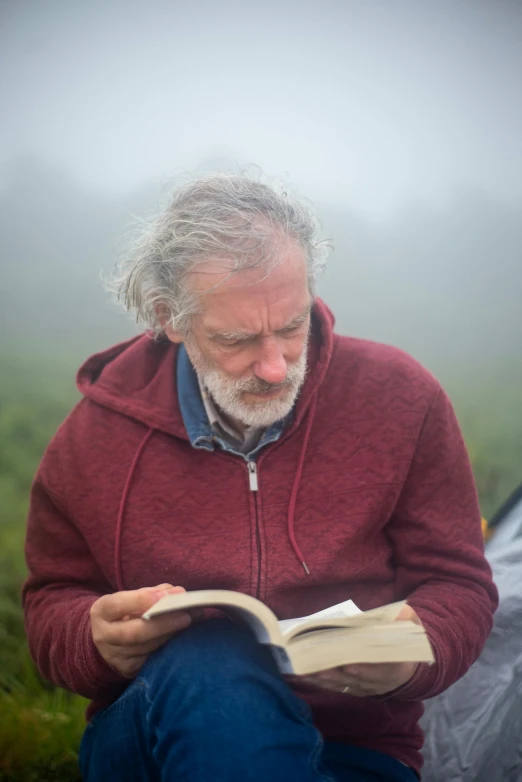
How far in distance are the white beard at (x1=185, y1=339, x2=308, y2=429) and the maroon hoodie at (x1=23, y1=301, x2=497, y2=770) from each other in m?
0.05

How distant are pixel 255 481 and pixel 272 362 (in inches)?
10.5

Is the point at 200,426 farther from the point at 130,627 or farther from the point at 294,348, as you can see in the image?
the point at 130,627

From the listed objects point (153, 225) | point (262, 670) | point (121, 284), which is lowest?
point (262, 670)

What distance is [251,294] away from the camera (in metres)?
1.35

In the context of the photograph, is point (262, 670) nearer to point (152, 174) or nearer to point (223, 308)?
point (223, 308)

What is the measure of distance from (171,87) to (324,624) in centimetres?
179

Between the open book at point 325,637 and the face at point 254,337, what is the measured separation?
52 cm

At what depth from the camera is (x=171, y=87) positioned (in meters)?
2.14

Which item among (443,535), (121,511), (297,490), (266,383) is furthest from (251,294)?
(443,535)

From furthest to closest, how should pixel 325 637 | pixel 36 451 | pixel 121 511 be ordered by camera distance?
1. pixel 36 451
2. pixel 121 511
3. pixel 325 637

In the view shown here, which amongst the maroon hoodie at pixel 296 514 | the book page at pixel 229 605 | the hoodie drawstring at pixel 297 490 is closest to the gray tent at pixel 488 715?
the maroon hoodie at pixel 296 514

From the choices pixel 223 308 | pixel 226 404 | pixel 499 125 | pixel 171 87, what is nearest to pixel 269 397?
pixel 226 404

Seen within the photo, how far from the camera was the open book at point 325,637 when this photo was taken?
3.15ft

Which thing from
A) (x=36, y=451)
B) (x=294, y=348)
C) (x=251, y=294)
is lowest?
(x=36, y=451)
